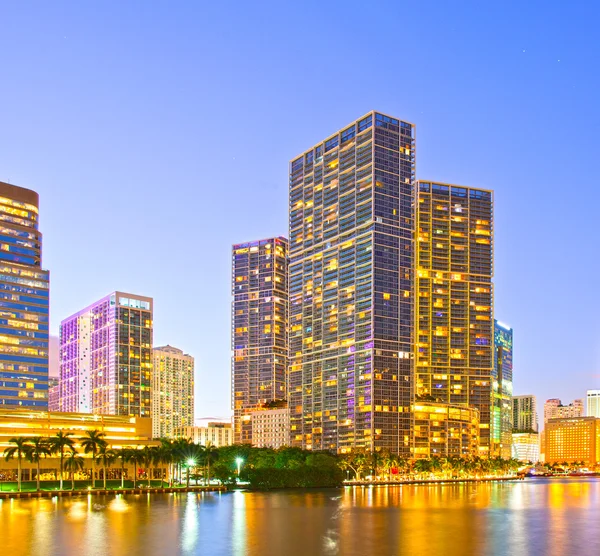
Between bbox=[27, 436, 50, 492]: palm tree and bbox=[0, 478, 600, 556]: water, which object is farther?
bbox=[27, 436, 50, 492]: palm tree

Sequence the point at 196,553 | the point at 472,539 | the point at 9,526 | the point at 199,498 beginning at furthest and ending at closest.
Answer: the point at 199,498 < the point at 9,526 < the point at 472,539 < the point at 196,553

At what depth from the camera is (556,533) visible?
115 metres

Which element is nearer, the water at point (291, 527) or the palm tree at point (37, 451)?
the water at point (291, 527)

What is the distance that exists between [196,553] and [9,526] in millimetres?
34872

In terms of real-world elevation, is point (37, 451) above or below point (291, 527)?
above

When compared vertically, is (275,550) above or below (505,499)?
above

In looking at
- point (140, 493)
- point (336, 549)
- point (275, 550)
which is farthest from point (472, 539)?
point (140, 493)

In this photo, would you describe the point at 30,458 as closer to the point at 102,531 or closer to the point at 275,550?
the point at 102,531

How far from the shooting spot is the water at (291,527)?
310 feet

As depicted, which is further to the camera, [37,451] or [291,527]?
[37,451]

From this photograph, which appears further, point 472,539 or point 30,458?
point 30,458

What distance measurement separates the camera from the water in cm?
9450

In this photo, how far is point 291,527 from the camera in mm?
114250

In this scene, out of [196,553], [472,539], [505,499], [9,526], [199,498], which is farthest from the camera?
[505,499]
